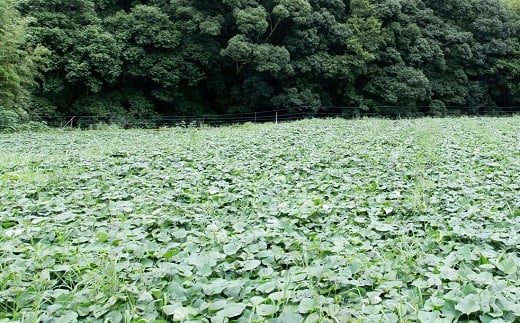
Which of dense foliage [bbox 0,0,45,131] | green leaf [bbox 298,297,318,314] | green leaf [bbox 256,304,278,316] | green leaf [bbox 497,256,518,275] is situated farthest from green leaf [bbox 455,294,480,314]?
dense foliage [bbox 0,0,45,131]

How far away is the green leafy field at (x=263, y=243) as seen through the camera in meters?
1.52

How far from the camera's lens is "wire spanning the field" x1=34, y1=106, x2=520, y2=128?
1472 cm

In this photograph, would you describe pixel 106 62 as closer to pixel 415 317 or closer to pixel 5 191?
pixel 5 191

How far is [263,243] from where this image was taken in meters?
2.15

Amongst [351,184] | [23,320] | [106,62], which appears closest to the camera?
[23,320]

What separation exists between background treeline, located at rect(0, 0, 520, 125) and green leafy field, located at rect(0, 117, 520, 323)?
34.0ft

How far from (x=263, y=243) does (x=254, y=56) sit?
1406 cm

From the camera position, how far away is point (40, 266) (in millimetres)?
1879

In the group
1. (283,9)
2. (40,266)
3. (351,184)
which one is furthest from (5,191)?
(283,9)

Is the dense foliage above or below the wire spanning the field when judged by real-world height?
above

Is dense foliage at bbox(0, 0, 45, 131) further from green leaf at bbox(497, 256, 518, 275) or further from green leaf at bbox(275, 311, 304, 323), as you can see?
green leaf at bbox(497, 256, 518, 275)

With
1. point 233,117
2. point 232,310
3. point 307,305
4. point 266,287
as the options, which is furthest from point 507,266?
point 233,117

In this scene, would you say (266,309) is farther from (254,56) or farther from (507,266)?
(254,56)

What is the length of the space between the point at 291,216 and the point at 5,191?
2555 mm
